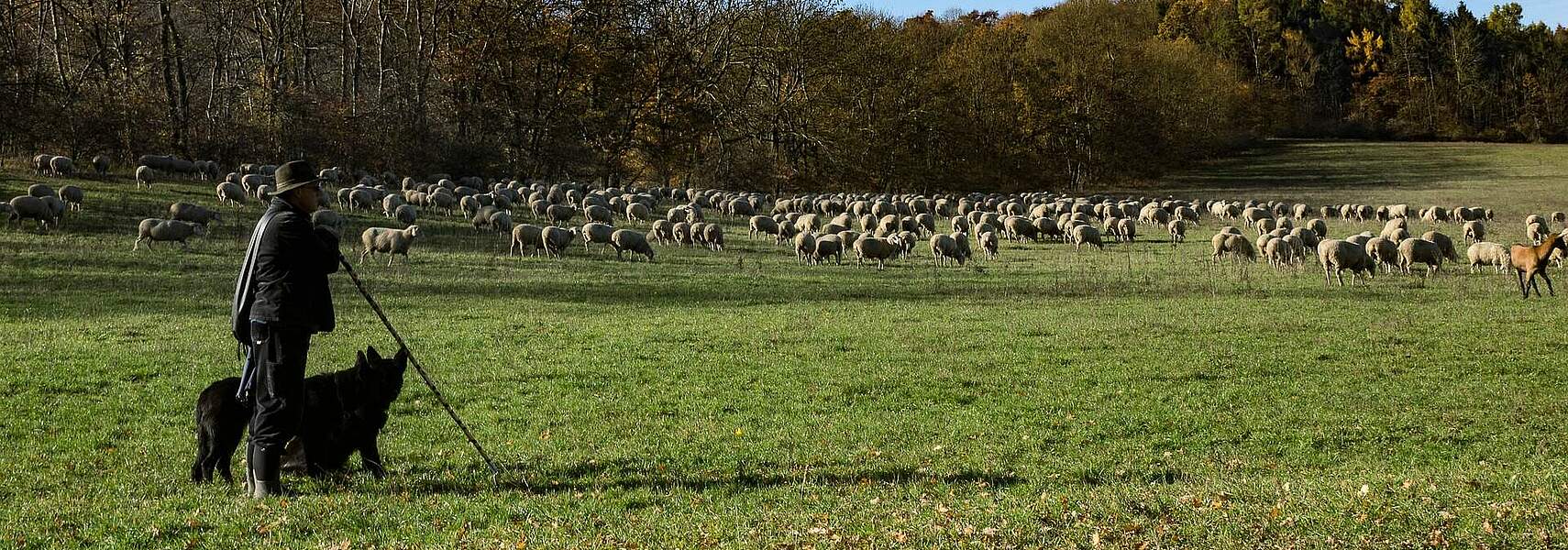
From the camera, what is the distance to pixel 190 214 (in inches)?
1164

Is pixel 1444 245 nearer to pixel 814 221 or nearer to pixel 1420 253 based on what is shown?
pixel 1420 253

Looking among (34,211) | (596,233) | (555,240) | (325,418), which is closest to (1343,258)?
(596,233)

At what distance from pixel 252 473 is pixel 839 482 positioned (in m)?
4.05

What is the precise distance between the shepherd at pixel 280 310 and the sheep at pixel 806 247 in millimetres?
24169

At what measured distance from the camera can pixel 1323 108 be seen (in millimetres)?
109625

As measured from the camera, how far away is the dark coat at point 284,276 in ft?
23.7

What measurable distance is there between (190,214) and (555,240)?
30.7ft

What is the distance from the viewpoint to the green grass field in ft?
22.0

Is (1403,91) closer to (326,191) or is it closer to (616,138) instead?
(616,138)

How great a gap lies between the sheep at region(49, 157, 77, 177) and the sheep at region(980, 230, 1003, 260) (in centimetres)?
3025

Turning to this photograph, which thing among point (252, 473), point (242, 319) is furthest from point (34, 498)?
point (242, 319)

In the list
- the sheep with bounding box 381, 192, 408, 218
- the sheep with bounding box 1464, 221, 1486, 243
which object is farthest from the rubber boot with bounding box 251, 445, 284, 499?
the sheep with bounding box 1464, 221, 1486, 243

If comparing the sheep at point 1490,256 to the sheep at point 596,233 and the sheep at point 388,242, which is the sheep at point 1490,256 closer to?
the sheep at point 596,233

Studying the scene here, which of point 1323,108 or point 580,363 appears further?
point 1323,108
